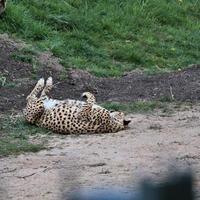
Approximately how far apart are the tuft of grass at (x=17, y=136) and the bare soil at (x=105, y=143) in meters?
0.14

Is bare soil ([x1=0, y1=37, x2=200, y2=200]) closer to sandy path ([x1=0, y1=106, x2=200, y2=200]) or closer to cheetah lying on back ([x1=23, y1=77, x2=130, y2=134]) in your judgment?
sandy path ([x1=0, y1=106, x2=200, y2=200])

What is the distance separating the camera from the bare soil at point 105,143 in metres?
3.20

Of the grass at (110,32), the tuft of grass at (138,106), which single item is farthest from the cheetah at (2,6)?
the tuft of grass at (138,106)

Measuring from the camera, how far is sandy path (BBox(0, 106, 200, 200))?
335 cm

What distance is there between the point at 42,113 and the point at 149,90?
83.7 inches

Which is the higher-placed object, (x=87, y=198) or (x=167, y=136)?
(x=87, y=198)

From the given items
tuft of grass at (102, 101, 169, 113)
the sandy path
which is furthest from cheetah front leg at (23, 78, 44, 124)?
tuft of grass at (102, 101, 169, 113)

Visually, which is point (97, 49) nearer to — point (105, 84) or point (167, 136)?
point (105, 84)

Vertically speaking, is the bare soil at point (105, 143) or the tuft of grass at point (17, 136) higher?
the bare soil at point (105, 143)

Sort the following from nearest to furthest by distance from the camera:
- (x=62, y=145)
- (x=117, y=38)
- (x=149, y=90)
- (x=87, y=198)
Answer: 1. (x=87, y=198)
2. (x=62, y=145)
3. (x=149, y=90)
4. (x=117, y=38)

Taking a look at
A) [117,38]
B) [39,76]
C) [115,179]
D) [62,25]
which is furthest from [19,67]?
[115,179]

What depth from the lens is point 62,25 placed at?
9859mm

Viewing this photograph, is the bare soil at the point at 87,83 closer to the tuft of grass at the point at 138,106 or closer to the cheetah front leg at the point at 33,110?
the tuft of grass at the point at 138,106

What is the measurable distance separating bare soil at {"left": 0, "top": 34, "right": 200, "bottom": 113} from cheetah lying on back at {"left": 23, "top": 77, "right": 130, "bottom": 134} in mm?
740
